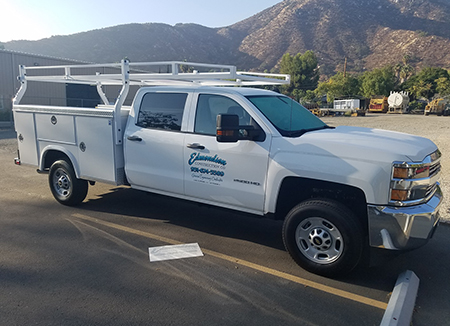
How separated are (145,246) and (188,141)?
1.48 meters

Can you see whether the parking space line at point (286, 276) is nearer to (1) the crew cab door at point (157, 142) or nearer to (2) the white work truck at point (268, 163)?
(2) the white work truck at point (268, 163)

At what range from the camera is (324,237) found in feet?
13.6

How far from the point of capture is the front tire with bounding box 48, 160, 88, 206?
248 inches

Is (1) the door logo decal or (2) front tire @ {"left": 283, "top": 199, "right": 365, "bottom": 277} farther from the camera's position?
(1) the door logo decal

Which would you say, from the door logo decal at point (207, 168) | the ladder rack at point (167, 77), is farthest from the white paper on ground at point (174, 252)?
the ladder rack at point (167, 77)

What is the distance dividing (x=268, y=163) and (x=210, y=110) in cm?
116

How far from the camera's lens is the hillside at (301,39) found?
124625 mm

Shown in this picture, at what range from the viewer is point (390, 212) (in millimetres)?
3725

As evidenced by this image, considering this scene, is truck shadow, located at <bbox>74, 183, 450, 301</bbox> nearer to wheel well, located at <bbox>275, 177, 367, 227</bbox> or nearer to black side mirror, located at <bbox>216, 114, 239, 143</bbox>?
wheel well, located at <bbox>275, 177, 367, 227</bbox>

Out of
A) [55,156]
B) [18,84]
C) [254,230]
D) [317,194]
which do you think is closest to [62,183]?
[55,156]

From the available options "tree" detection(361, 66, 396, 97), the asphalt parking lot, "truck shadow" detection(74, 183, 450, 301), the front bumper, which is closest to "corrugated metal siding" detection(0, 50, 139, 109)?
"truck shadow" detection(74, 183, 450, 301)

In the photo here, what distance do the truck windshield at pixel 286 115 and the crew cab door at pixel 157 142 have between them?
1.07 meters

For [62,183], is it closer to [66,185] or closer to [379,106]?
[66,185]

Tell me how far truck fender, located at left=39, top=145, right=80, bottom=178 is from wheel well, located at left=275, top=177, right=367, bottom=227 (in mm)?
3544
